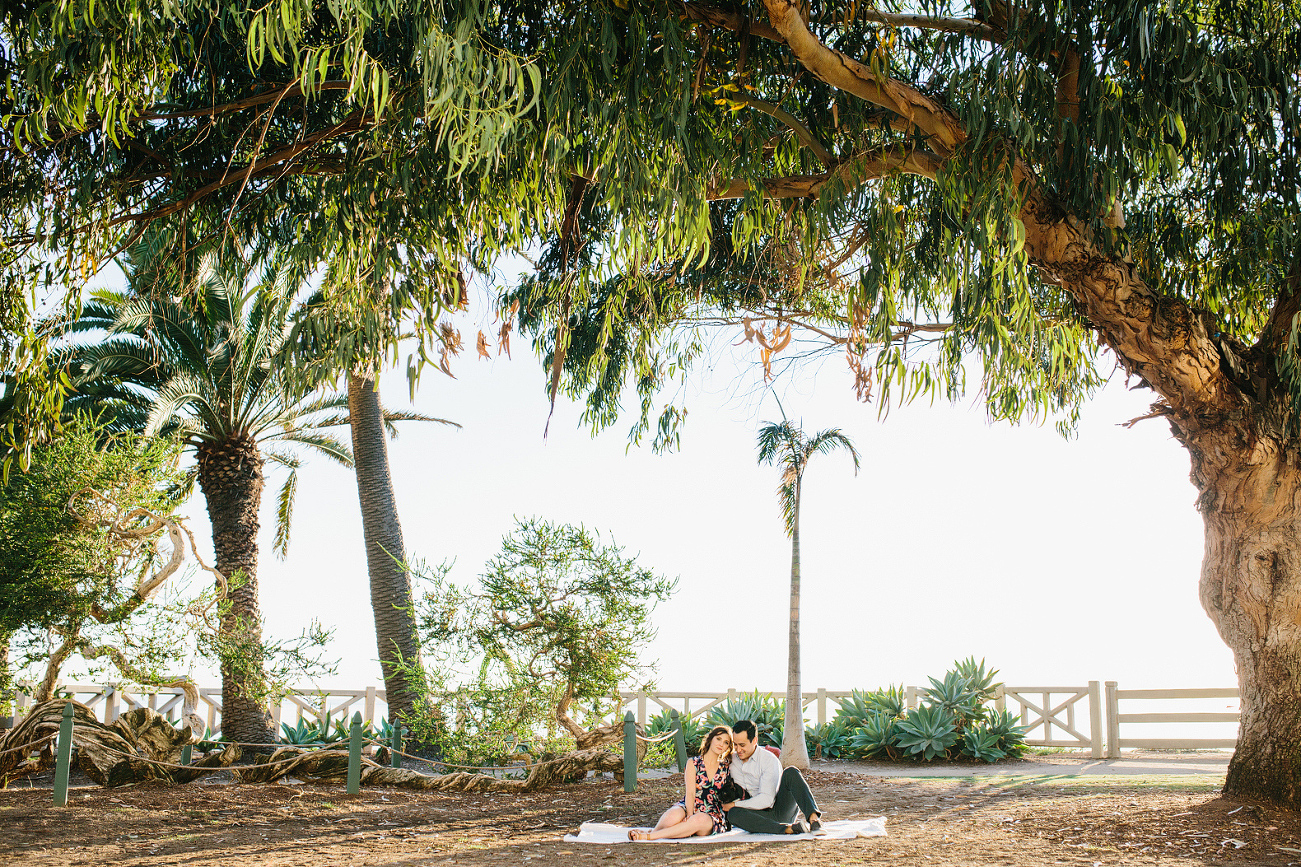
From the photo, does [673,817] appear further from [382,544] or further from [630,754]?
[382,544]

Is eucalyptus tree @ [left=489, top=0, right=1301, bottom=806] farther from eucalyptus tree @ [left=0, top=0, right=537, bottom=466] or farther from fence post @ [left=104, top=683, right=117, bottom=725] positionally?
fence post @ [left=104, top=683, right=117, bottom=725]

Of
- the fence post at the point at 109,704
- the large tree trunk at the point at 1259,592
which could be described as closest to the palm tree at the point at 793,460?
the large tree trunk at the point at 1259,592

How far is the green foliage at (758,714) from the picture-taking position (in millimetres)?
13609

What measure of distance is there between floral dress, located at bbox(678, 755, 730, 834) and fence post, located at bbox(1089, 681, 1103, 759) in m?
9.38

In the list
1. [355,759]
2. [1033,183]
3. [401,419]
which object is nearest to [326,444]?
[401,419]

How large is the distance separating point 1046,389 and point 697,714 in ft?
31.7

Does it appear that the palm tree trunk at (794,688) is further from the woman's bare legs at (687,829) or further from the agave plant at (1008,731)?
the woman's bare legs at (687,829)

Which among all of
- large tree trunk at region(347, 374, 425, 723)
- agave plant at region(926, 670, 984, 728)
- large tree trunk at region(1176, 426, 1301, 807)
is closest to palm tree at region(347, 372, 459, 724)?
large tree trunk at region(347, 374, 425, 723)

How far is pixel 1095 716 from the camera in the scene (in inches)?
526

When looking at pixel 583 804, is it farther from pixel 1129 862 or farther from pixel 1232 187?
pixel 1232 187

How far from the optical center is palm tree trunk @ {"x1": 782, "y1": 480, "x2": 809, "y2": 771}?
12.3 metres

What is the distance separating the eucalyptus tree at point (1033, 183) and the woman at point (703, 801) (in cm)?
281

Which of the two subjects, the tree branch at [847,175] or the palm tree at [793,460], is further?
the palm tree at [793,460]

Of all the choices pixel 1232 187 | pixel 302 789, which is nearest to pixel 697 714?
pixel 302 789
